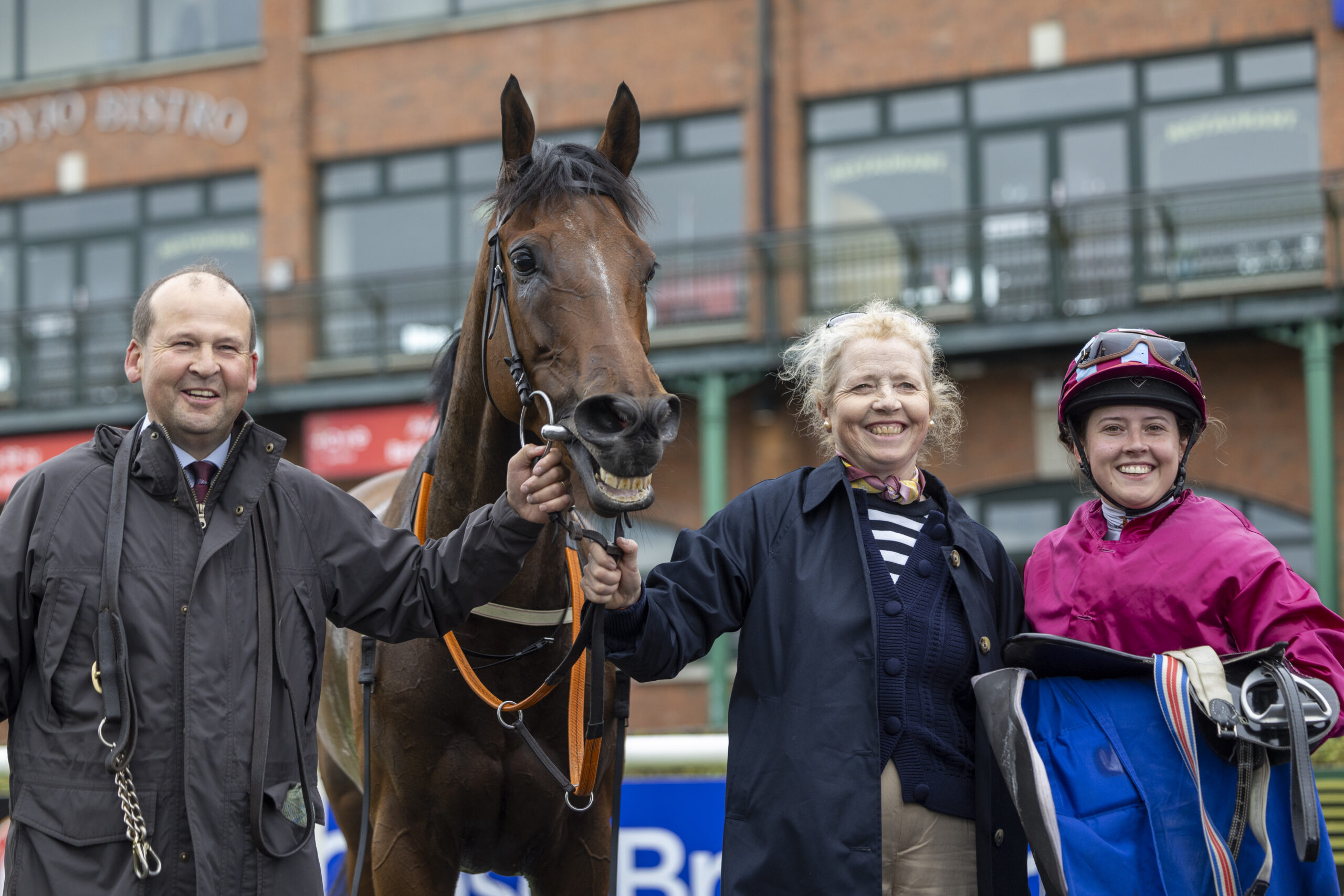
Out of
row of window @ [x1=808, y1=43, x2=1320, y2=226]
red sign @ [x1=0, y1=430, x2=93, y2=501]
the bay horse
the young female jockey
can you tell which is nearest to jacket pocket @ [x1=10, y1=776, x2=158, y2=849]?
the bay horse

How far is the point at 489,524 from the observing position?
2570 millimetres

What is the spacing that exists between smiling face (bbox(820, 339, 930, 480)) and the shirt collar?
1263 mm

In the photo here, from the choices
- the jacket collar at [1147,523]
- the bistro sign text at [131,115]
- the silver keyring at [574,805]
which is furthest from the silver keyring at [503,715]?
the bistro sign text at [131,115]

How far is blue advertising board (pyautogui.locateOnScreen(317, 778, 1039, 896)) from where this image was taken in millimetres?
4312

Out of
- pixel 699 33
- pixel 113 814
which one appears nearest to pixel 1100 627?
pixel 113 814

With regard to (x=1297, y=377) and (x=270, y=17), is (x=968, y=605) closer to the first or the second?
(x=1297, y=377)

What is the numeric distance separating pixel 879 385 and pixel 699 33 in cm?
1327

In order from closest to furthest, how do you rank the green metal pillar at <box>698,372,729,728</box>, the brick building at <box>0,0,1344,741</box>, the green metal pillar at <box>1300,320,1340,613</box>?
the green metal pillar at <box>1300,320,1340,613</box> < the brick building at <box>0,0,1344,741</box> < the green metal pillar at <box>698,372,729,728</box>

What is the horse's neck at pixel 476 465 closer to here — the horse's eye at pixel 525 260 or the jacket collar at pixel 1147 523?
the horse's eye at pixel 525 260

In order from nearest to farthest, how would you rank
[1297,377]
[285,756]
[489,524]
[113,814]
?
[113,814], [285,756], [489,524], [1297,377]

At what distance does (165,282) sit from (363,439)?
13.4 m

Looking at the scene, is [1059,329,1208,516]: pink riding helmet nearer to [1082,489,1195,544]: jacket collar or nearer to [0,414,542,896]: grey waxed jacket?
[1082,489,1195,544]: jacket collar

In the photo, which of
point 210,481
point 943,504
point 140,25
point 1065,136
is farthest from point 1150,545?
point 140,25

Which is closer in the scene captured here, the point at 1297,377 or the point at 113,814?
the point at 113,814
